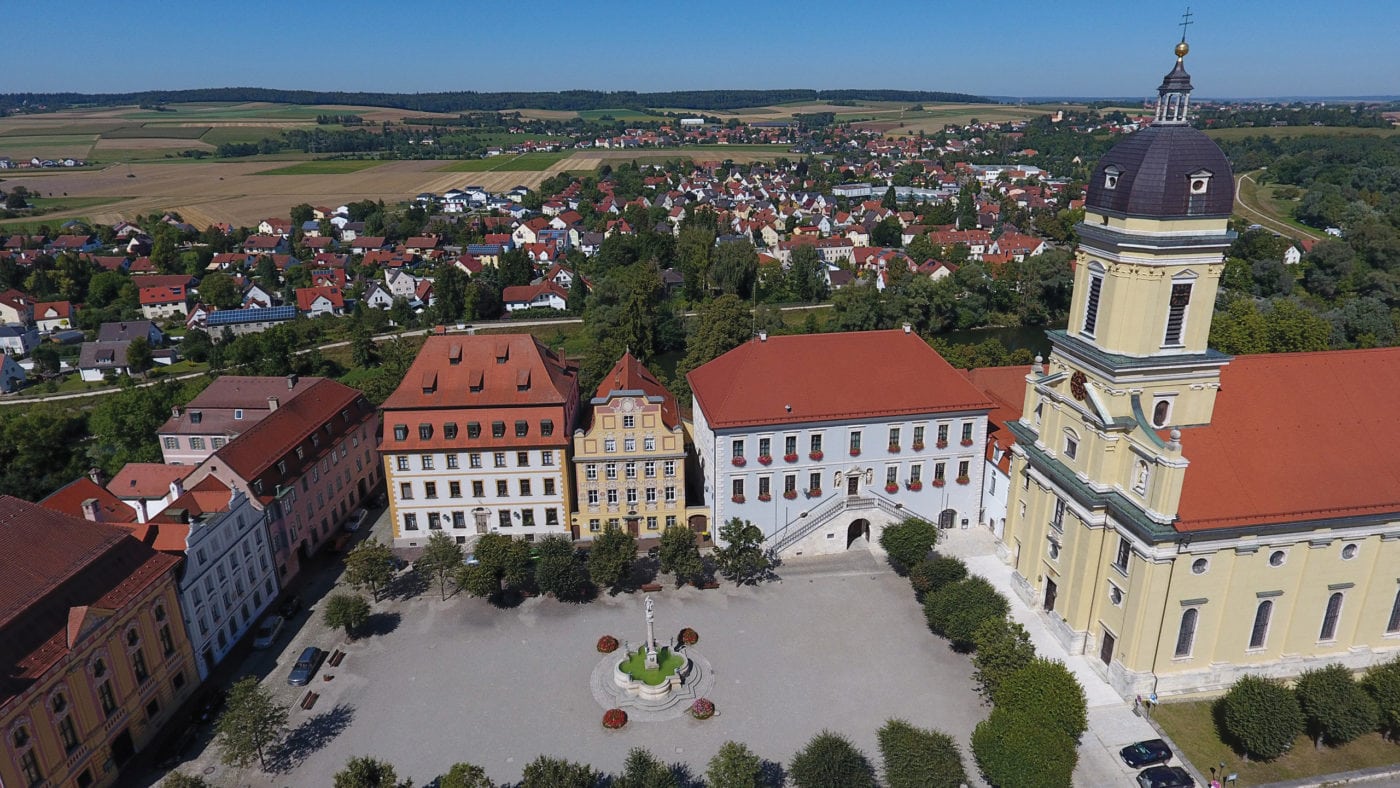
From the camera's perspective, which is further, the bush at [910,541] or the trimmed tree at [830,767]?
the bush at [910,541]

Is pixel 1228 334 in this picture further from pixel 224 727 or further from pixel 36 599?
pixel 36 599

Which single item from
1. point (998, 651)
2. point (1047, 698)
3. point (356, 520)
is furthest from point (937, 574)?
point (356, 520)

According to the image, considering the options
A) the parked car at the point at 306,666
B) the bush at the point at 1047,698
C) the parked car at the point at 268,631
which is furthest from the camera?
the parked car at the point at 268,631

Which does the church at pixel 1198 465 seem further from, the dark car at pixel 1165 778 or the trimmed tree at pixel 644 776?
the trimmed tree at pixel 644 776

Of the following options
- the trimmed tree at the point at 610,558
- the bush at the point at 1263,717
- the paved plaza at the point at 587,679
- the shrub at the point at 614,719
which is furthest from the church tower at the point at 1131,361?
the trimmed tree at the point at 610,558

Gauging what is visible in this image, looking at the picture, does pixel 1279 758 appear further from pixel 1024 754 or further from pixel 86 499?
pixel 86 499

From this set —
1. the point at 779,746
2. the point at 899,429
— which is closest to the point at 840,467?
the point at 899,429
